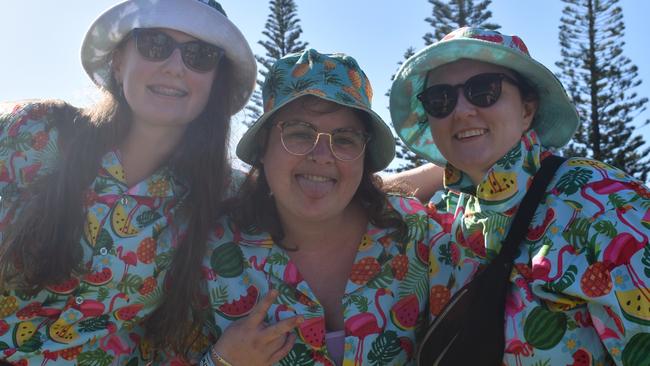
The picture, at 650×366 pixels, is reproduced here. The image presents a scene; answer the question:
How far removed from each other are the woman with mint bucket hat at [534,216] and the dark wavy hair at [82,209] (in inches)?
40.6

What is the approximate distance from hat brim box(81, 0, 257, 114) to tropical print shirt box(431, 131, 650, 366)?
153 centimetres

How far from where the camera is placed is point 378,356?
8.46 ft

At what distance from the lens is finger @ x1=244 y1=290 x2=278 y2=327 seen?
8.46 ft

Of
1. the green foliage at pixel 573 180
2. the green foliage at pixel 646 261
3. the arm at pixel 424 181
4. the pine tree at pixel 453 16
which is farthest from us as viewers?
the pine tree at pixel 453 16

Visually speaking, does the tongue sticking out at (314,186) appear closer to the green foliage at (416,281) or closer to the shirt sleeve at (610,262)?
the green foliage at (416,281)

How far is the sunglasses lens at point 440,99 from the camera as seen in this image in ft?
8.35

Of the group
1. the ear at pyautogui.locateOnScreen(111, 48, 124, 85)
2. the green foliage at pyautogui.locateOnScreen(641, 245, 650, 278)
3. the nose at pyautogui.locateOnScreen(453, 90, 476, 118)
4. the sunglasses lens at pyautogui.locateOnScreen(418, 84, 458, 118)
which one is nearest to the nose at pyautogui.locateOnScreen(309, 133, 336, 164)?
the sunglasses lens at pyautogui.locateOnScreen(418, 84, 458, 118)

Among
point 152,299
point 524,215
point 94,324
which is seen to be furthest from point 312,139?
point 94,324

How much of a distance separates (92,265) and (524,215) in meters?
1.93

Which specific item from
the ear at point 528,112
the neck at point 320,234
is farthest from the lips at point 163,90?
the ear at point 528,112

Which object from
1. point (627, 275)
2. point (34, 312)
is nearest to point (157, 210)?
point (34, 312)

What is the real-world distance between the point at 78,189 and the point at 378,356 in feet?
5.23

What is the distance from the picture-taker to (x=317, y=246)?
116 inches

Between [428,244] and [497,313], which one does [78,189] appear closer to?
[428,244]
